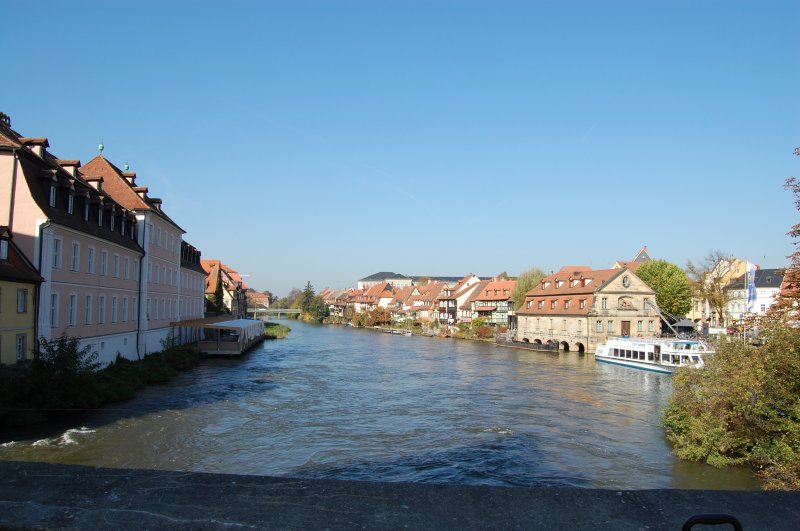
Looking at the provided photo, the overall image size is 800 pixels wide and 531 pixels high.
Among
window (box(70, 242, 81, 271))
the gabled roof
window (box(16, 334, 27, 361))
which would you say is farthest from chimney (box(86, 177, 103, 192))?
window (box(16, 334, 27, 361))

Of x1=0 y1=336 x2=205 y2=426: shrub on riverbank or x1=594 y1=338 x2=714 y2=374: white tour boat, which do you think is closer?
x1=0 y1=336 x2=205 y2=426: shrub on riverbank

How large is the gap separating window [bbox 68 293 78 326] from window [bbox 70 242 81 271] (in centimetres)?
110

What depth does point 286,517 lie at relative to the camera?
2.95m

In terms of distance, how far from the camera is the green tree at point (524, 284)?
67875 mm

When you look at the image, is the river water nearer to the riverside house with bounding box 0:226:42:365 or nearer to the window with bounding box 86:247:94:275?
the riverside house with bounding box 0:226:42:365

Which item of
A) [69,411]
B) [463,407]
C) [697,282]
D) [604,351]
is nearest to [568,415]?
[463,407]

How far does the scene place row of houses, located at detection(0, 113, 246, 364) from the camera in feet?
63.4

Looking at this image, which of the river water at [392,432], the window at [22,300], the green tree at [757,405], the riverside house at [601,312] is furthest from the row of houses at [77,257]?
the riverside house at [601,312]

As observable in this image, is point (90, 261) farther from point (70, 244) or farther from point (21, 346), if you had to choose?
point (21, 346)

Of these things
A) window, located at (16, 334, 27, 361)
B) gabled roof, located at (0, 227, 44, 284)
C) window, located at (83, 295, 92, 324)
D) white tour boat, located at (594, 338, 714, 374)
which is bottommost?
white tour boat, located at (594, 338, 714, 374)

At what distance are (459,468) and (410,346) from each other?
4359 cm

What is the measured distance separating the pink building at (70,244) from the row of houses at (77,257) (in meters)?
0.04

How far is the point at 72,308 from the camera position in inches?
885

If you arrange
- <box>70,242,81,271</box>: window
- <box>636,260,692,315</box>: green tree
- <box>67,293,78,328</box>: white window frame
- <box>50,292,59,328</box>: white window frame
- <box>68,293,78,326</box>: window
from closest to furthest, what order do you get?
<box>50,292,59,328</box>: white window frame
<box>67,293,78,328</box>: white window frame
<box>68,293,78,326</box>: window
<box>70,242,81,271</box>: window
<box>636,260,692,315</box>: green tree
